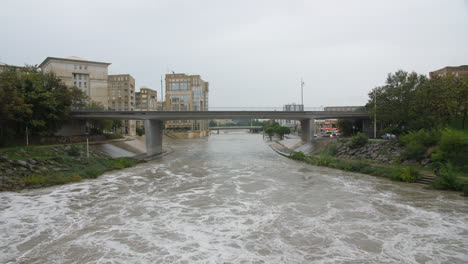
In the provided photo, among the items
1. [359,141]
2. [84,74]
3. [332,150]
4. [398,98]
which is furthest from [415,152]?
Answer: [84,74]

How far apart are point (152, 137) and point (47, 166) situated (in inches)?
661

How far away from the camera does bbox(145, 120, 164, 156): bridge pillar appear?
37409mm

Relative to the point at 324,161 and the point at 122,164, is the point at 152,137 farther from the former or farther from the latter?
the point at 324,161

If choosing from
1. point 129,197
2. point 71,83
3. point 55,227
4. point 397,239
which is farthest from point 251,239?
point 71,83

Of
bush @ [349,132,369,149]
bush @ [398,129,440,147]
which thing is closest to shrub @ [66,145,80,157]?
Result: bush @ [349,132,369,149]

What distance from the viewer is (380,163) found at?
24.7 meters

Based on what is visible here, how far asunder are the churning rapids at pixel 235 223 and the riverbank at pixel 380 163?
1.04 metres

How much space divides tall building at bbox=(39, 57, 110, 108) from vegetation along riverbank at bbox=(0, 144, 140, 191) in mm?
53572

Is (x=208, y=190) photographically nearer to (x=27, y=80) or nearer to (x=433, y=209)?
(x=433, y=209)

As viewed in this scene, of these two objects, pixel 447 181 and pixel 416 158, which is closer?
pixel 447 181

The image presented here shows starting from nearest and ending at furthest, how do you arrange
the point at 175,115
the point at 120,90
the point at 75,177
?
the point at 75,177 → the point at 175,115 → the point at 120,90

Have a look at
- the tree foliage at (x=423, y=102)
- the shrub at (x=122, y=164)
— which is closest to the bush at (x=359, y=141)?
the tree foliage at (x=423, y=102)

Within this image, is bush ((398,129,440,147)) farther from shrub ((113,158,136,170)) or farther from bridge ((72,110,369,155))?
shrub ((113,158,136,170))

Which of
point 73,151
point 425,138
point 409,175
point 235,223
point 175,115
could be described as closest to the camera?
point 235,223
